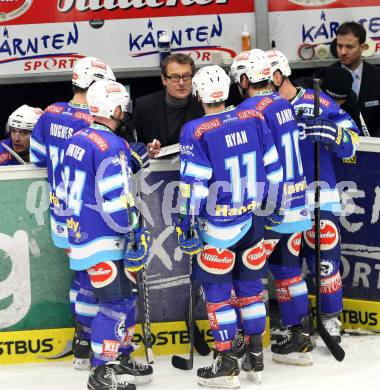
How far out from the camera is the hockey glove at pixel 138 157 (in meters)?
7.64

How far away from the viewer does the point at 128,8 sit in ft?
31.9

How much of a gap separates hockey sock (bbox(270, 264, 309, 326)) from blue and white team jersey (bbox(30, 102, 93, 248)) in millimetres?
1359

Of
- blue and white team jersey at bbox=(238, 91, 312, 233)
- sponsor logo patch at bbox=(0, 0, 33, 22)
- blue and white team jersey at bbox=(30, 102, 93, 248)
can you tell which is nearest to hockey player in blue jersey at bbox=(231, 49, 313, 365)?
blue and white team jersey at bbox=(238, 91, 312, 233)

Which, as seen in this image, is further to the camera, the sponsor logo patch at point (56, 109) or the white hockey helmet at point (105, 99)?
the sponsor logo patch at point (56, 109)

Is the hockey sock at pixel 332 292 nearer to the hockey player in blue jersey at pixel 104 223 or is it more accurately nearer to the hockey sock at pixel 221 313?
the hockey sock at pixel 221 313

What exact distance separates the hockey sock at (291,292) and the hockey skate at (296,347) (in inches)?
2.0

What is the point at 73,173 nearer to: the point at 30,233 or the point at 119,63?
the point at 30,233

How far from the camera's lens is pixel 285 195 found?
772 centimetres

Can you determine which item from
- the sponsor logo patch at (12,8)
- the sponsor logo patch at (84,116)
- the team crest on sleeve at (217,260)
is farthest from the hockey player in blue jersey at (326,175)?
the sponsor logo patch at (12,8)

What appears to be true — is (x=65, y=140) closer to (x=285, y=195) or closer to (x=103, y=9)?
(x=285, y=195)

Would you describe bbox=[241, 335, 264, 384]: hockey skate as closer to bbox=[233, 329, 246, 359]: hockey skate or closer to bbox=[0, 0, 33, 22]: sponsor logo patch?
bbox=[233, 329, 246, 359]: hockey skate

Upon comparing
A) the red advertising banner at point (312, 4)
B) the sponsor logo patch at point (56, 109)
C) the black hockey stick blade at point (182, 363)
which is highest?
the red advertising banner at point (312, 4)

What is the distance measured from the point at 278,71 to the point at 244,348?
1751mm

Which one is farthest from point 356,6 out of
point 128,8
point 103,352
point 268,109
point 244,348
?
point 103,352
